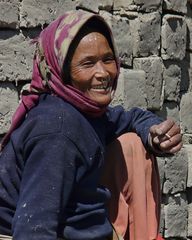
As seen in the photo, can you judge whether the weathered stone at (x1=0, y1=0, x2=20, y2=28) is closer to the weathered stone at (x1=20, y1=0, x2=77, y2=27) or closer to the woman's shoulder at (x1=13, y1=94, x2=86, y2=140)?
the weathered stone at (x1=20, y1=0, x2=77, y2=27)

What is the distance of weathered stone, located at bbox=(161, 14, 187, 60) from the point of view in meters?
4.41

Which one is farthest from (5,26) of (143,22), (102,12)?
(143,22)

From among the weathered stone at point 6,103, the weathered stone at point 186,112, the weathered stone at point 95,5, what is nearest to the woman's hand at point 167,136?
the weathered stone at point 6,103

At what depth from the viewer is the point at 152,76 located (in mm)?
4328

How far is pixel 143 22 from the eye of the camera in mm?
4281

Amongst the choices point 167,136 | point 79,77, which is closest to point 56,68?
point 79,77

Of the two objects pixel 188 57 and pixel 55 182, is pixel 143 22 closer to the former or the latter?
pixel 188 57

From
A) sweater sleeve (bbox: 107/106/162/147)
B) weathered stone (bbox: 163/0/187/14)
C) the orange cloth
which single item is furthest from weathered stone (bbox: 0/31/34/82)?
weathered stone (bbox: 163/0/187/14)

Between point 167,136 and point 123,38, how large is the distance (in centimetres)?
135

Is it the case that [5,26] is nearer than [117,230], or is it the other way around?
[117,230]

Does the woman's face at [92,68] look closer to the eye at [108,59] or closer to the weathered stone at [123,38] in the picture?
the eye at [108,59]

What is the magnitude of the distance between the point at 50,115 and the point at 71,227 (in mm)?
448

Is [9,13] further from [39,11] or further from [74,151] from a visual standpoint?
[74,151]

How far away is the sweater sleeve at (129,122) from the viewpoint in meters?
3.12
